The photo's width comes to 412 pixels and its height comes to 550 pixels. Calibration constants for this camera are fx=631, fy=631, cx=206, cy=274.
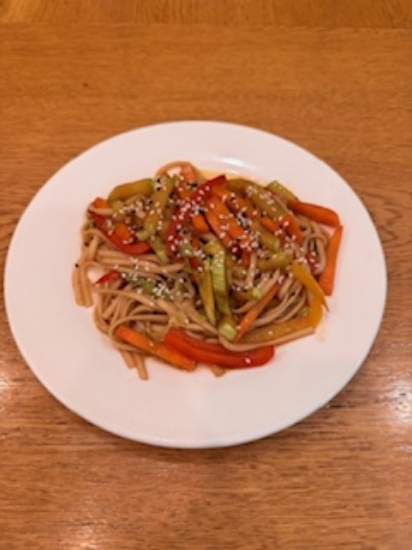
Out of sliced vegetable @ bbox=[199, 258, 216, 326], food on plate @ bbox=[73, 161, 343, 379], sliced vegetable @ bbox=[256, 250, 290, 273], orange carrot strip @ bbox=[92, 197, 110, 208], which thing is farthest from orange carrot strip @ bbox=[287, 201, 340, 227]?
orange carrot strip @ bbox=[92, 197, 110, 208]

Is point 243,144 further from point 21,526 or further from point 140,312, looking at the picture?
point 21,526

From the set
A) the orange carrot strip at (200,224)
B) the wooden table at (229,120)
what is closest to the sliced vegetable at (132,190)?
the orange carrot strip at (200,224)

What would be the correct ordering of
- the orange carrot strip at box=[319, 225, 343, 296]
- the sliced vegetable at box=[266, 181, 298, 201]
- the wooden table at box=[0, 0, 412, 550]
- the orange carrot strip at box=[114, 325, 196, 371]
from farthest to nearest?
1. the sliced vegetable at box=[266, 181, 298, 201]
2. the orange carrot strip at box=[319, 225, 343, 296]
3. the orange carrot strip at box=[114, 325, 196, 371]
4. the wooden table at box=[0, 0, 412, 550]

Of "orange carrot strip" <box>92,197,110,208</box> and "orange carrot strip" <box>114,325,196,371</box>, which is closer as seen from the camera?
"orange carrot strip" <box>114,325,196,371</box>

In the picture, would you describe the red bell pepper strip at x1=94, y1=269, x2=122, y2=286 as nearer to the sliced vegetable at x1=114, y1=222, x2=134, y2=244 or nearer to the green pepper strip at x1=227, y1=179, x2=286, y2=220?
the sliced vegetable at x1=114, y1=222, x2=134, y2=244

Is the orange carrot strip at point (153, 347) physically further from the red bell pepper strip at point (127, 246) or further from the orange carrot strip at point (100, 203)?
the orange carrot strip at point (100, 203)
